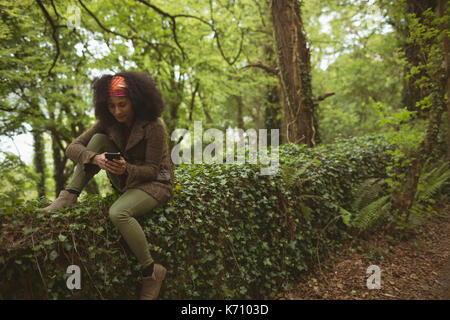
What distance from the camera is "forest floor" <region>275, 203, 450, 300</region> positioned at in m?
3.59

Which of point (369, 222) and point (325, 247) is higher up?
point (369, 222)

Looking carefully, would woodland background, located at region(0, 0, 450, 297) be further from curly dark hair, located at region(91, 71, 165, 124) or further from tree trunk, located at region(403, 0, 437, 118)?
curly dark hair, located at region(91, 71, 165, 124)

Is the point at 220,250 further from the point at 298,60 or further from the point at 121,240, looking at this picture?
the point at 298,60

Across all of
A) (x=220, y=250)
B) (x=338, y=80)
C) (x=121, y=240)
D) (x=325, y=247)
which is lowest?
(x=325, y=247)

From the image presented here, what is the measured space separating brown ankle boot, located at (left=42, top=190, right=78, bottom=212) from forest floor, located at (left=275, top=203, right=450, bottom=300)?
8.84 feet

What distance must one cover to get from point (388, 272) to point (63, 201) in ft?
14.0

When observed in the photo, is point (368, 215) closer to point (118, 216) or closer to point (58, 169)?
point (118, 216)

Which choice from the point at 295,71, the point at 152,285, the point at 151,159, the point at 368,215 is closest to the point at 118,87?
the point at 151,159

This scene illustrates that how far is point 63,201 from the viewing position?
8.79ft

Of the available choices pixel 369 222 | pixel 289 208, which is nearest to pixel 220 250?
pixel 289 208

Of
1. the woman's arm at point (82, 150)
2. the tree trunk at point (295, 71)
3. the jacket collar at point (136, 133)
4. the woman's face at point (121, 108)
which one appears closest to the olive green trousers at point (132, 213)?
the woman's arm at point (82, 150)

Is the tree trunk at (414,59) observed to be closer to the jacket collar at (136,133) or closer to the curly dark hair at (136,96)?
the curly dark hair at (136,96)
